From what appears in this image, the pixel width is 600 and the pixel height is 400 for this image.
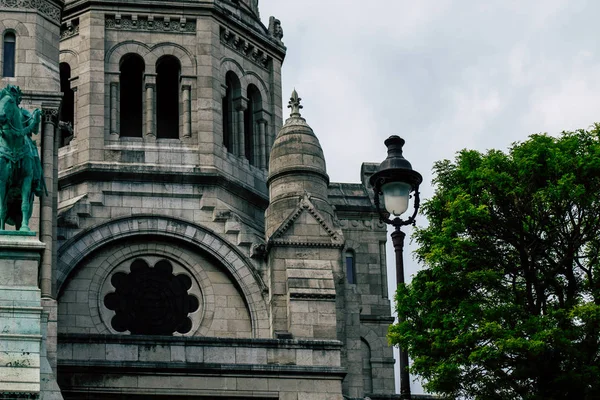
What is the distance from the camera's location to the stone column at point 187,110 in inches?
2173

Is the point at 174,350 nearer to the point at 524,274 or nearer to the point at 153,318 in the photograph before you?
the point at 153,318

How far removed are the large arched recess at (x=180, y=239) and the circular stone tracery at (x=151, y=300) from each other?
971 mm

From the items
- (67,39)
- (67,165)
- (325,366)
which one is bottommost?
(325,366)

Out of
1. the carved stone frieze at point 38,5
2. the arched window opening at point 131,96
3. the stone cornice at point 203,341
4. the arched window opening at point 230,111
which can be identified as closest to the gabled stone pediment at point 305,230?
the stone cornice at point 203,341

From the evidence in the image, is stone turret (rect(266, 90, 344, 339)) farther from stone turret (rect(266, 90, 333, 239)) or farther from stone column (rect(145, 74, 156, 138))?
stone column (rect(145, 74, 156, 138))

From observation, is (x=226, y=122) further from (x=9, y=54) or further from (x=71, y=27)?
(x=9, y=54)

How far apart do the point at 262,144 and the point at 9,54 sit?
12207 millimetres

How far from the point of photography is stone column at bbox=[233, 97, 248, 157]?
56.3 metres

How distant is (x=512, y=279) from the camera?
45.9 metres

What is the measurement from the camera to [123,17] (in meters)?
56.0

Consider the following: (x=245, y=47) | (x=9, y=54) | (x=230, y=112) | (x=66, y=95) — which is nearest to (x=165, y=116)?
(x=230, y=112)

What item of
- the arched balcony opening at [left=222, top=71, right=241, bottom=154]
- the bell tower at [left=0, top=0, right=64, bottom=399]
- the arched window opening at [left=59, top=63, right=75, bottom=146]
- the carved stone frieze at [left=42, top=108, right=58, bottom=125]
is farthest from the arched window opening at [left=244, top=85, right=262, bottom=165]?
the carved stone frieze at [left=42, top=108, right=58, bottom=125]

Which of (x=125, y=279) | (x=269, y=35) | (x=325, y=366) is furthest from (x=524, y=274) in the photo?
(x=269, y=35)

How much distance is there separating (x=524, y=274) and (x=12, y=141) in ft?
47.7
